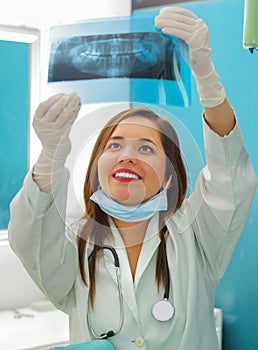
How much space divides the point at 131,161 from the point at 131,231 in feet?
0.61

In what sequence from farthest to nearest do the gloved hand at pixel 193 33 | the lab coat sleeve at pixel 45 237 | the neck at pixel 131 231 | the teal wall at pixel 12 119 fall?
the teal wall at pixel 12 119, the neck at pixel 131 231, the lab coat sleeve at pixel 45 237, the gloved hand at pixel 193 33

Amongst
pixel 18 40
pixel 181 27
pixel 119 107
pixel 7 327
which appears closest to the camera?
pixel 181 27

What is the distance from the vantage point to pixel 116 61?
1560 mm

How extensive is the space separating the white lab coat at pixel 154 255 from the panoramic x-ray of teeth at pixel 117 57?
192 millimetres

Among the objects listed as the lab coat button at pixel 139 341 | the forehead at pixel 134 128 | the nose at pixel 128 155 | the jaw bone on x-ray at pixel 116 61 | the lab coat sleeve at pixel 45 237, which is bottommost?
the lab coat button at pixel 139 341

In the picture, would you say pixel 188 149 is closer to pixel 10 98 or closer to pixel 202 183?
pixel 202 183

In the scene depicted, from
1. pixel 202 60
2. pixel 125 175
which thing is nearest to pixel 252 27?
pixel 202 60

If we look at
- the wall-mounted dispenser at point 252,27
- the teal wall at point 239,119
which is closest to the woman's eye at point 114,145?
the wall-mounted dispenser at point 252,27

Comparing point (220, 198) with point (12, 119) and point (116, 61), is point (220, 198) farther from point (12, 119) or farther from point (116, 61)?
point (12, 119)

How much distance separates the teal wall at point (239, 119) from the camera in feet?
7.88

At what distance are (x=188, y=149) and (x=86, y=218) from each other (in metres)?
0.30

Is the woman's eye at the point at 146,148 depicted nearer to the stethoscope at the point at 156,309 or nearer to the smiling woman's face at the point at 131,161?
the smiling woman's face at the point at 131,161

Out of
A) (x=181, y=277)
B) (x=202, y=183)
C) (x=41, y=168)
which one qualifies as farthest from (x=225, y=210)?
(x=41, y=168)

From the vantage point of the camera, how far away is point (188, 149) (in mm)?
1711
